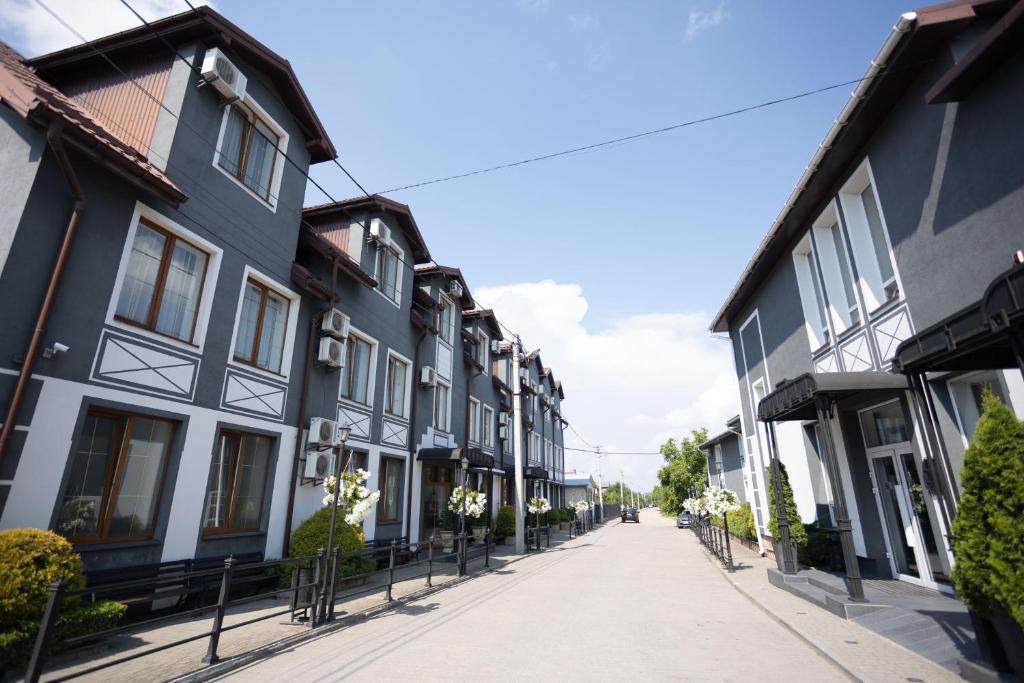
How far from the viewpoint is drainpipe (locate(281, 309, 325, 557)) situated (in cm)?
1015

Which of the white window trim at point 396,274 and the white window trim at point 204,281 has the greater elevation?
the white window trim at point 396,274

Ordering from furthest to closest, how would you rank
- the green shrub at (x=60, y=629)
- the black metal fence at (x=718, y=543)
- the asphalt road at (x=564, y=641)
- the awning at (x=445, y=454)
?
the awning at (x=445, y=454) → the black metal fence at (x=718, y=543) → the asphalt road at (x=564, y=641) → the green shrub at (x=60, y=629)

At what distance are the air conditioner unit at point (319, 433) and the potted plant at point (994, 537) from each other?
1054 cm

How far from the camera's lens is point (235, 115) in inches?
392

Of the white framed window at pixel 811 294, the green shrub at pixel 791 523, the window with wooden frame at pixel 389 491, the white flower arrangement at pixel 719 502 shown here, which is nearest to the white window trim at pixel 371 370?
the window with wooden frame at pixel 389 491

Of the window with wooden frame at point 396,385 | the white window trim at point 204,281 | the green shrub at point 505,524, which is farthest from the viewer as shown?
the green shrub at point 505,524

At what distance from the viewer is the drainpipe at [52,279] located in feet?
19.1

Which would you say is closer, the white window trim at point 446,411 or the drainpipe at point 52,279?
the drainpipe at point 52,279

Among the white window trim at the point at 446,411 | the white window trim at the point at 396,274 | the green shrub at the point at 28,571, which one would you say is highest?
the white window trim at the point at 396,274

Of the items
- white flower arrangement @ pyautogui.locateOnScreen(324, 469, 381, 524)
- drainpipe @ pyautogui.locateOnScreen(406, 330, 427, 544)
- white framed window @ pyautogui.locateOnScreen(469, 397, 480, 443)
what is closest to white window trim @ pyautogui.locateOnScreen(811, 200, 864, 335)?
white flower arrangement @ pyautogui.locateOnScreen(324, 469, 381, 524)

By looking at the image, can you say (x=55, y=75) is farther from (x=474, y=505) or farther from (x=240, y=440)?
(x=474, y=505)

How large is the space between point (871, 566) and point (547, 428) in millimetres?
28226

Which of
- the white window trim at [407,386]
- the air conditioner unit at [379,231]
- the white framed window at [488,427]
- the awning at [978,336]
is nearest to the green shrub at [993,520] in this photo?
the awning at [978,336]

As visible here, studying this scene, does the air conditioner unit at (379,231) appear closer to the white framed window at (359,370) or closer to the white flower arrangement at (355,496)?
the white framed window at (359,370)
